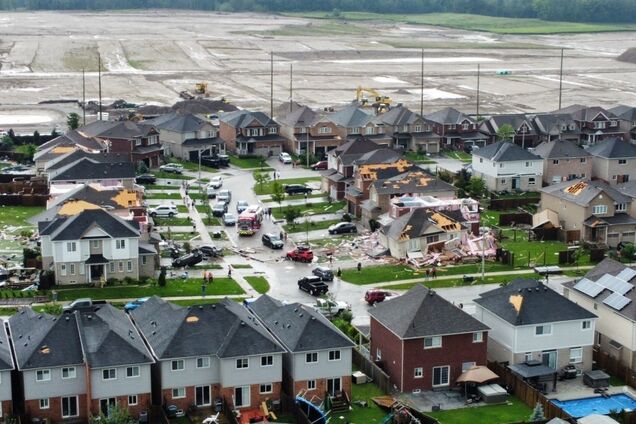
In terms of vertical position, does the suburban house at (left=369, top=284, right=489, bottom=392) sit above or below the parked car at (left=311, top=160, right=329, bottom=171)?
above

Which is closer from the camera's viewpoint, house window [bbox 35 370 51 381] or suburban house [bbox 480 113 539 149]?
house window [bbox 35 370 51 381]

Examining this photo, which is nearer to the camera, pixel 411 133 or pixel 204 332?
pixel 204 332

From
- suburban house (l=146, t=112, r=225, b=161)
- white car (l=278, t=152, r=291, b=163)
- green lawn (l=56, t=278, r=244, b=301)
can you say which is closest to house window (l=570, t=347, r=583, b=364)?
green lawn (l=56, t=278, r=244, b=301)

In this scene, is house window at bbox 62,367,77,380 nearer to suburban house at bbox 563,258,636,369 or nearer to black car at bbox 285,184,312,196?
suburban house at bbox 563,258,636,369

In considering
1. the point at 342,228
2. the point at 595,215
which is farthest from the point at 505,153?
the point at 342,228

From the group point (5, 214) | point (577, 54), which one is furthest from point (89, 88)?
point (577, 54)

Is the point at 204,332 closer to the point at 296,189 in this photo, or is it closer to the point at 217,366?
the point at 217,366
